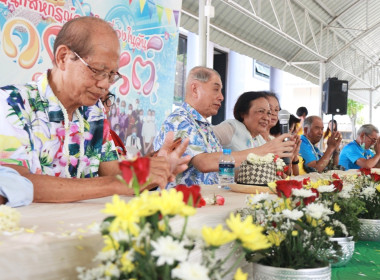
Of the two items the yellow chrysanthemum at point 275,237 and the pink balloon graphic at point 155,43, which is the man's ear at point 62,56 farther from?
the pink balloon graphic at point 155,43

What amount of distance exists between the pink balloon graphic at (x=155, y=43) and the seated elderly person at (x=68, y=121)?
2078mm

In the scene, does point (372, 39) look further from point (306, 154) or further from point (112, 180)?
point (112, 180)

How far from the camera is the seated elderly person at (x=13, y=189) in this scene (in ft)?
4.19

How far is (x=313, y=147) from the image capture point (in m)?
5.63

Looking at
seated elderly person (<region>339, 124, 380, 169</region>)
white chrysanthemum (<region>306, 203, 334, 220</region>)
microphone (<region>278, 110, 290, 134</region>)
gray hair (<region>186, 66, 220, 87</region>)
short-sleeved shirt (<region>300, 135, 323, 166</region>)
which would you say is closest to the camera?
white chrysanthemum (<region>306, 203, 334, 220</region>)

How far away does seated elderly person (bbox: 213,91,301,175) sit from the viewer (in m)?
3.48

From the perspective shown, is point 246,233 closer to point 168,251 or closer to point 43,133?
point 168,251

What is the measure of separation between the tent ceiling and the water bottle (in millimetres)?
3954

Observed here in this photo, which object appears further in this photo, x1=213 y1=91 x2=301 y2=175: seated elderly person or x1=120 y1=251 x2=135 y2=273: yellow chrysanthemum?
x1=213 y1=91 x2=301 y2=175: seated elderly person

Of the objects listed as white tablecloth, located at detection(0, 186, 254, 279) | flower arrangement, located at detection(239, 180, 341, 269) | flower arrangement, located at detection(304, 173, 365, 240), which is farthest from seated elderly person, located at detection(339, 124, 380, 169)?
white tablecloth, located at detection(0, 186, 254, 279)

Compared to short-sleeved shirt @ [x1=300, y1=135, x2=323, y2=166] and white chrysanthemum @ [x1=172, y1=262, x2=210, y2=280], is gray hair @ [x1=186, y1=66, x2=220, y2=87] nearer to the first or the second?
white chrysanthemum @ [x1=172, y1=262, x2=210, y2=280]

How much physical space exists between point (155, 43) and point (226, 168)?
72.3 inches

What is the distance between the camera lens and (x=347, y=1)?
37.5 feet

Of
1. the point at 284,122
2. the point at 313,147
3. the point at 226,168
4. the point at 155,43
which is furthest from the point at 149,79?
the point at 313,147
